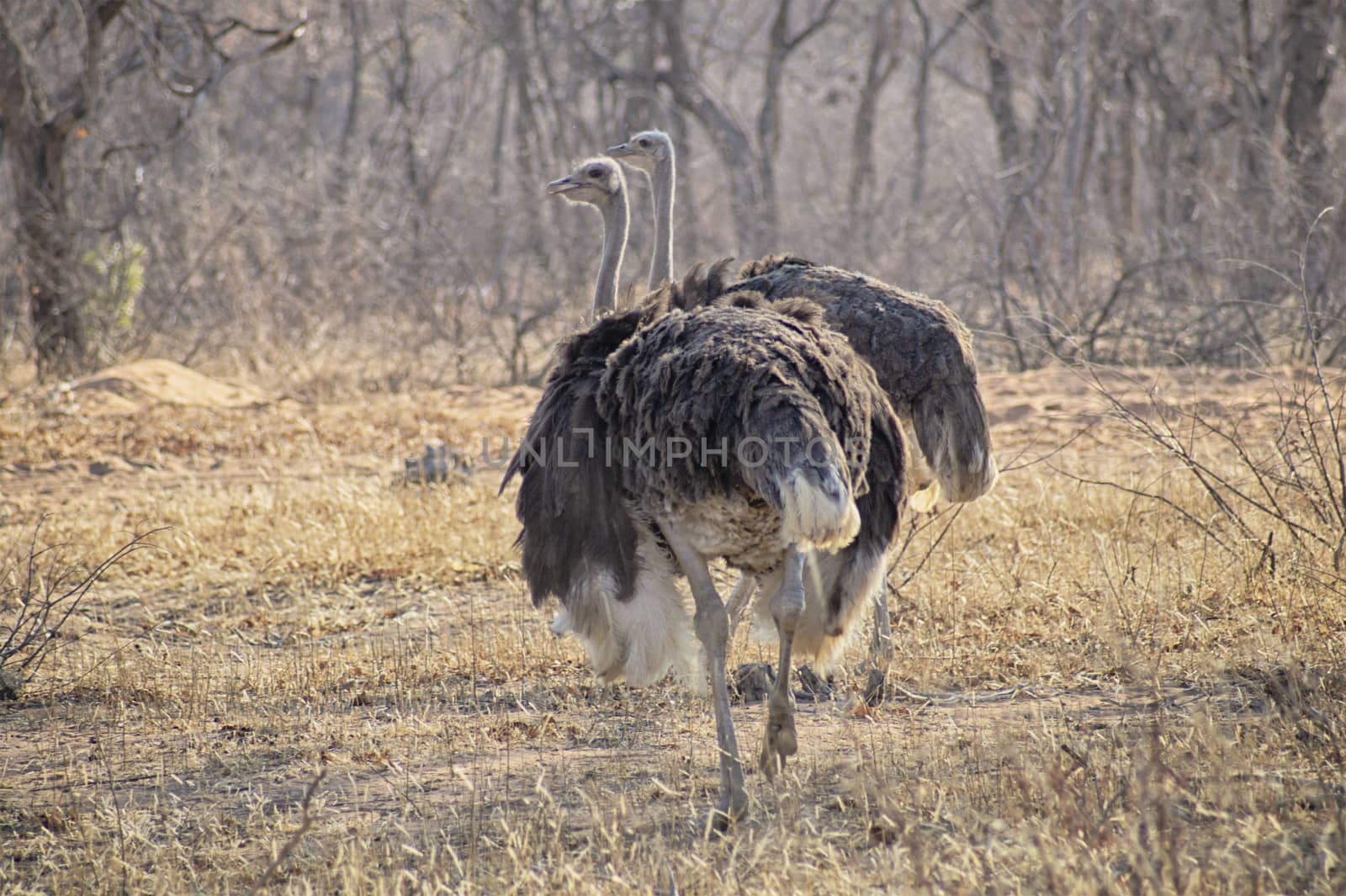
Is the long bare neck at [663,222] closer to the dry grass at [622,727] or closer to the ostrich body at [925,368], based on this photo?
the ostrich body at [925,368]

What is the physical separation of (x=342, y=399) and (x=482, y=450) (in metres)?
2.78

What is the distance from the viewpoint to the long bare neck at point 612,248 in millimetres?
5191

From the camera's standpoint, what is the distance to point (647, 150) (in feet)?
21.3

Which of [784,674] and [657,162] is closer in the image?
[784,674]

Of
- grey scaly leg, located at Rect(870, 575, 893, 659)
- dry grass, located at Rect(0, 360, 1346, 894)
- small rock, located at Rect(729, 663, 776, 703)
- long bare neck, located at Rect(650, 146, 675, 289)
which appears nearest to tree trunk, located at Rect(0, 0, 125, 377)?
dry grass, located at Rect(0, 360, 1346, 894)

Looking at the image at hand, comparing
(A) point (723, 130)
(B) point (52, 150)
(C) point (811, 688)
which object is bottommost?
(C) point (811, 688)

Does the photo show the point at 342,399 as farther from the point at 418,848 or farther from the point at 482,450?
the point at 418,848

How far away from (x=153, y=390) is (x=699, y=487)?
816 cm

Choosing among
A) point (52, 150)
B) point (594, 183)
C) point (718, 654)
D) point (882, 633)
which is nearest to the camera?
point (718, 654)

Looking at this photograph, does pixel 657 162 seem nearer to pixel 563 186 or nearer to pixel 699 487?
pixel 563 186

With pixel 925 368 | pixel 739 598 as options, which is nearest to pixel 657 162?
pixel 925 368

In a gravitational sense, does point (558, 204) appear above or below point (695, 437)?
above

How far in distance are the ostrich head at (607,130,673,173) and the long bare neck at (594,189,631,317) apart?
56 cm

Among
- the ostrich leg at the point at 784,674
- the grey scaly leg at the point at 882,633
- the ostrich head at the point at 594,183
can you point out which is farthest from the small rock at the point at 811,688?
the ostrich head at the point at 594,183
